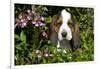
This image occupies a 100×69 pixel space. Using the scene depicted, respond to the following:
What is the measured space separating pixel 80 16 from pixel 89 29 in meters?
0.15

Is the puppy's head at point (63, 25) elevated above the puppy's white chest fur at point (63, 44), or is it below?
above

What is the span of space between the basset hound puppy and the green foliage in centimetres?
4

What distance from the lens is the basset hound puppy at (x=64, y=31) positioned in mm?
1863

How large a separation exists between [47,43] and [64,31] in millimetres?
190

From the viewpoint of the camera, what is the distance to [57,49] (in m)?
1.87

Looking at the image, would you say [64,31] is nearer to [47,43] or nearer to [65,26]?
[65,26]

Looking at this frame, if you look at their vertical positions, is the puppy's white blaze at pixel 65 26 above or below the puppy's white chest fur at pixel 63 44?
above

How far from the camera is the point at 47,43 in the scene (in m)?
1.84

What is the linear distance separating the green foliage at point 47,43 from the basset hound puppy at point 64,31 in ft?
0.13

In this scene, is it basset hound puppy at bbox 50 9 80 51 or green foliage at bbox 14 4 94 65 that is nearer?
green foliage at bbox 14 4 94 65

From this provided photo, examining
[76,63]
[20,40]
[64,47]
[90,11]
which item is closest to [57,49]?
[64,47]

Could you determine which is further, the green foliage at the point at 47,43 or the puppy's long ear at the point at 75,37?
the puppy's long ear at the point at 75,37

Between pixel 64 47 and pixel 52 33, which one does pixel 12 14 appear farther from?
pixel 64 47

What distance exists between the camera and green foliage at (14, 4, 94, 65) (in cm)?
176
